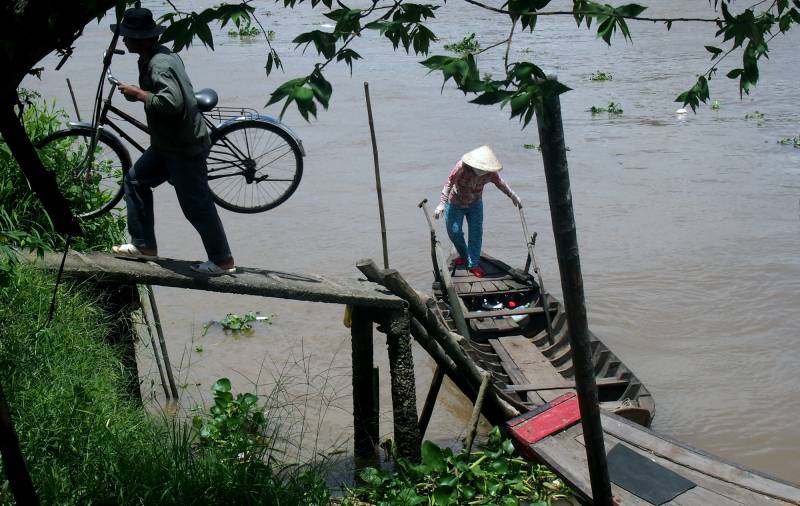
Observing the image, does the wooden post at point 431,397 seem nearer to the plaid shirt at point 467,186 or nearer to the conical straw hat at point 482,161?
the conical straw hat at point 482,161

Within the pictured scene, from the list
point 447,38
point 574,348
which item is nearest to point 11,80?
point 574,348

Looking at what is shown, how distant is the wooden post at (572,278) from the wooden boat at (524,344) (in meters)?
2.47

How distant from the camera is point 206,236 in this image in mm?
5492

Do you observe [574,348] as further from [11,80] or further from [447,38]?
[447,38]

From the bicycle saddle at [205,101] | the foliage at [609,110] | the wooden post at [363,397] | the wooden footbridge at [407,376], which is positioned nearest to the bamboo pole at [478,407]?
the wooden footbridge at [407,376]

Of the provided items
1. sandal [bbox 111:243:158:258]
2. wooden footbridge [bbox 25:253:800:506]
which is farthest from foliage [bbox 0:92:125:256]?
wooden footbridge [bbox 25:253:800:506]

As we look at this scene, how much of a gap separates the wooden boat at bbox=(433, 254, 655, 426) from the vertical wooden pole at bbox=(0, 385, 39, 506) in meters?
3.82

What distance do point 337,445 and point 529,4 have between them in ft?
16.9

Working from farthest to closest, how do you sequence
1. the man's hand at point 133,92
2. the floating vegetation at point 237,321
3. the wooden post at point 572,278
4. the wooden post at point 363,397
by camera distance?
the floating vegetation at point 237,321 → the wooden post at point 363,397 → the man's hand at point 133,92 → the wooden post at point 572,278

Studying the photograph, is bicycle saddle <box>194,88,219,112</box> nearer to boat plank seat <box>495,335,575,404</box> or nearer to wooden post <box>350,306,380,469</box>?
wooden post <box>350,306,380,469</box>

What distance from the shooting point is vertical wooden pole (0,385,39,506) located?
266cm

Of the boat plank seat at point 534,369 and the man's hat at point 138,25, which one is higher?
the man's hat at point 138,25

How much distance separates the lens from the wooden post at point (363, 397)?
5855 millimetres

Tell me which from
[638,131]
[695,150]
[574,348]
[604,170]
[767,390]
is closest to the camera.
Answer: [574,348]
